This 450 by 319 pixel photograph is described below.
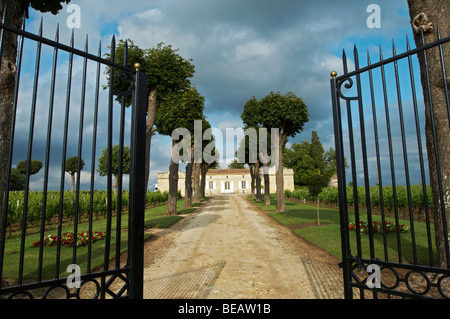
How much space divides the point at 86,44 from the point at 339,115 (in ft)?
9.46

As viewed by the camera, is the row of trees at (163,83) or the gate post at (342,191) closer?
the gate post at (342,191)

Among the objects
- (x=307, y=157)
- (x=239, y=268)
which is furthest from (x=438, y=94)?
(x=307, y=157)

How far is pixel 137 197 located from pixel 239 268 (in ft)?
12.5

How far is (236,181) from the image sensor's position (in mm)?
65312

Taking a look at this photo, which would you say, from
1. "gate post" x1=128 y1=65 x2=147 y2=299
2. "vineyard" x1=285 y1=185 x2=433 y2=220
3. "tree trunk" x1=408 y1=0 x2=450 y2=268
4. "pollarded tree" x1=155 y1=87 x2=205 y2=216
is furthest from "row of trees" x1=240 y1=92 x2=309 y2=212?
"gate post" x1=128 y1=65 x2=147 y2=299

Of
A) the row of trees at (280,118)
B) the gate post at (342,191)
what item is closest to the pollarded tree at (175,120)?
the row of trees at (280,118)

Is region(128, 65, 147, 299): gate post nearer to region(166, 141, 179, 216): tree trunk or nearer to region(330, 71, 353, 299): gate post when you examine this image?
region(330, 71, 353, 299): gate post

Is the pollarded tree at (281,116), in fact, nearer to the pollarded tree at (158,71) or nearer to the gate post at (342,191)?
the pollarded tree at (158,71)

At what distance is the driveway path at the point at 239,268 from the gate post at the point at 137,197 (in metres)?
1.77

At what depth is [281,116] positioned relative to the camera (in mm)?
18781

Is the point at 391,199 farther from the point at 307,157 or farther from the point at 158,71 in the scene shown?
the point at 307,157

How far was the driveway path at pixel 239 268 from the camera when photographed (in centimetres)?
446

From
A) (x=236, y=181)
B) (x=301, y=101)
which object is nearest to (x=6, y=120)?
(x=301, y=101)
